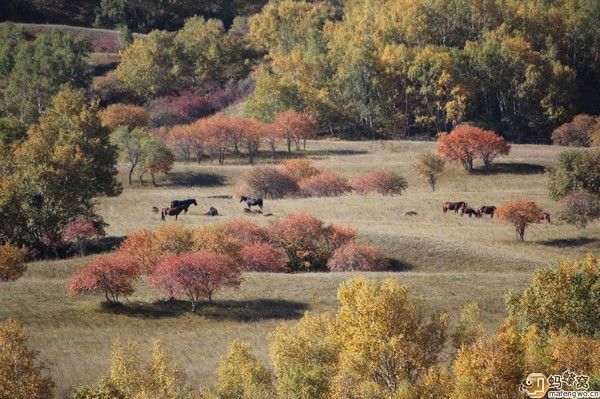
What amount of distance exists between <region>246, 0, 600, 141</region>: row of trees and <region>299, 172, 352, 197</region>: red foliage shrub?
128ft

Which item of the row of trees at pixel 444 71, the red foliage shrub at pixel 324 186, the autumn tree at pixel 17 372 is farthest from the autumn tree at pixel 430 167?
the autumn tree at pixel 17 372

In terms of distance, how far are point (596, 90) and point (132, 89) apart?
95725 millimetres

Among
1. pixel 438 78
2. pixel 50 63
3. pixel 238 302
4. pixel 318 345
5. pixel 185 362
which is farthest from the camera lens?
pixel 50 63

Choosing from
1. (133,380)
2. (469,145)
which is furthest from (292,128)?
(133,380)

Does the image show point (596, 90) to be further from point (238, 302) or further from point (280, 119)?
point (238, 302)

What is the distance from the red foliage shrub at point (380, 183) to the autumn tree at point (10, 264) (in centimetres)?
5154

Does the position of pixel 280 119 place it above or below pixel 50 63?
below

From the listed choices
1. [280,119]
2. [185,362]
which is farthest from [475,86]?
[185,362]

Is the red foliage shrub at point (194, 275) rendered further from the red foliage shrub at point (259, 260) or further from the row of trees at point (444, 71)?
the row of trees at point (444, 71)

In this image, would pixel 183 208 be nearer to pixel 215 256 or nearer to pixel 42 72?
pixel 215 256

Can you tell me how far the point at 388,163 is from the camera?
383ft

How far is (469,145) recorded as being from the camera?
111562mm

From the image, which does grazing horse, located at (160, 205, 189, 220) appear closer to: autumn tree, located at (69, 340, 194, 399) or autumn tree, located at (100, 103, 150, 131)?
autumn tree, located at (69, 340, 194, 399)

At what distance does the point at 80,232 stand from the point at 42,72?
91184 millimetres
